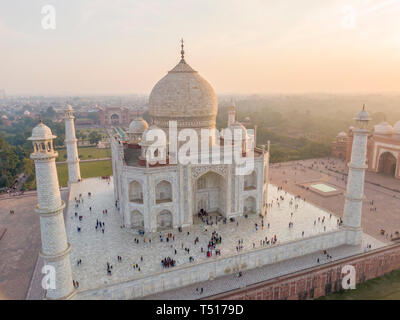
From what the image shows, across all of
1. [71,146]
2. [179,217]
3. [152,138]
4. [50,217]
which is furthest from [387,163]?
[50,217]

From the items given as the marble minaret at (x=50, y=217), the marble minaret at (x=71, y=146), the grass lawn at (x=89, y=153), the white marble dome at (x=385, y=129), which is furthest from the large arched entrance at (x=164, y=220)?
the white marble dome at (x=385, y=129)

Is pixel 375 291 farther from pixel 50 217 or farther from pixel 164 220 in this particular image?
pixel 50 217

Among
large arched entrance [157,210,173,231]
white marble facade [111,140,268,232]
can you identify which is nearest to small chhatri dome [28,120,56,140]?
white marble facade [111,140,268,232]

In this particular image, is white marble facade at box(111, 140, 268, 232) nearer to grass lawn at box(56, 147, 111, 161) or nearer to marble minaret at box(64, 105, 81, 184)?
marble minaret at box(64, 105, 81, 184)

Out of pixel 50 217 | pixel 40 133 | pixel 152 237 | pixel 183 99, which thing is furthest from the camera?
pixel 183 99

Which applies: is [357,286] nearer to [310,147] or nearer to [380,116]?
[310,147]
